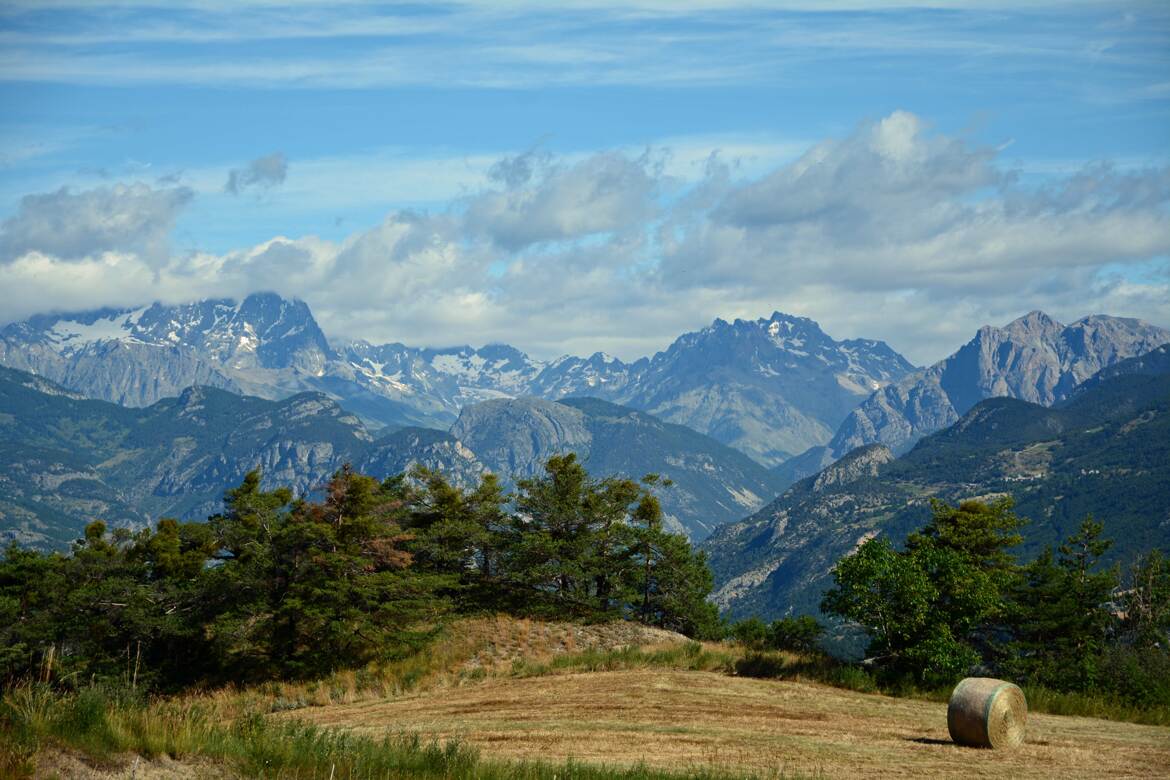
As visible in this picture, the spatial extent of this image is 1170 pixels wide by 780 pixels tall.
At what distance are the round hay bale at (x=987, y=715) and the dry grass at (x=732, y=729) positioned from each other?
51 centimetres

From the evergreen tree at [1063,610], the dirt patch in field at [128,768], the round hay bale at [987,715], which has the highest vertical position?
the dirt patch in field at [128,768]

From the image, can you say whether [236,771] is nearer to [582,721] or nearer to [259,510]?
[582,721]

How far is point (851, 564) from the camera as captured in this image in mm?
43500

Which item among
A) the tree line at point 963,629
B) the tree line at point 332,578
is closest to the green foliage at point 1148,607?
the tree line at point 963,629

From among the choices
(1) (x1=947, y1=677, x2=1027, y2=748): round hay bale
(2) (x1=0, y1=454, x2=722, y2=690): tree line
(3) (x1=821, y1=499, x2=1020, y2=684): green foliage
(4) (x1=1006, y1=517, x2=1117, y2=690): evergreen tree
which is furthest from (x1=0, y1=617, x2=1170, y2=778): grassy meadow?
(4) (x1=1006, y1=517, x2=1117, y2=690): evergreen tree

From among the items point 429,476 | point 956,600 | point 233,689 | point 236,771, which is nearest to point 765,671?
point 956,600

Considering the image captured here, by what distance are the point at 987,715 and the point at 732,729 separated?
7271 millimetres

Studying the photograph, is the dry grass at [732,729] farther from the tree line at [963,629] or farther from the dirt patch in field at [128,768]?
the dirt patch in field at [128,768]

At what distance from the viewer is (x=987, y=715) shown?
27062 millimetres

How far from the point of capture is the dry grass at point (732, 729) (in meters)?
24.8

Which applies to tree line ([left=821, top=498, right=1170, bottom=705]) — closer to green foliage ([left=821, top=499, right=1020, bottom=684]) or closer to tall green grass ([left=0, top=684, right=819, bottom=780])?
green foliage ([left=821, top=499, right=1020, bottom=684])

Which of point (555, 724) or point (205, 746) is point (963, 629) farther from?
point (205, 746)

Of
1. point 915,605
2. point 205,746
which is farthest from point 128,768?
point 915,605

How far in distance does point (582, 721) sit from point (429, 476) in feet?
172
